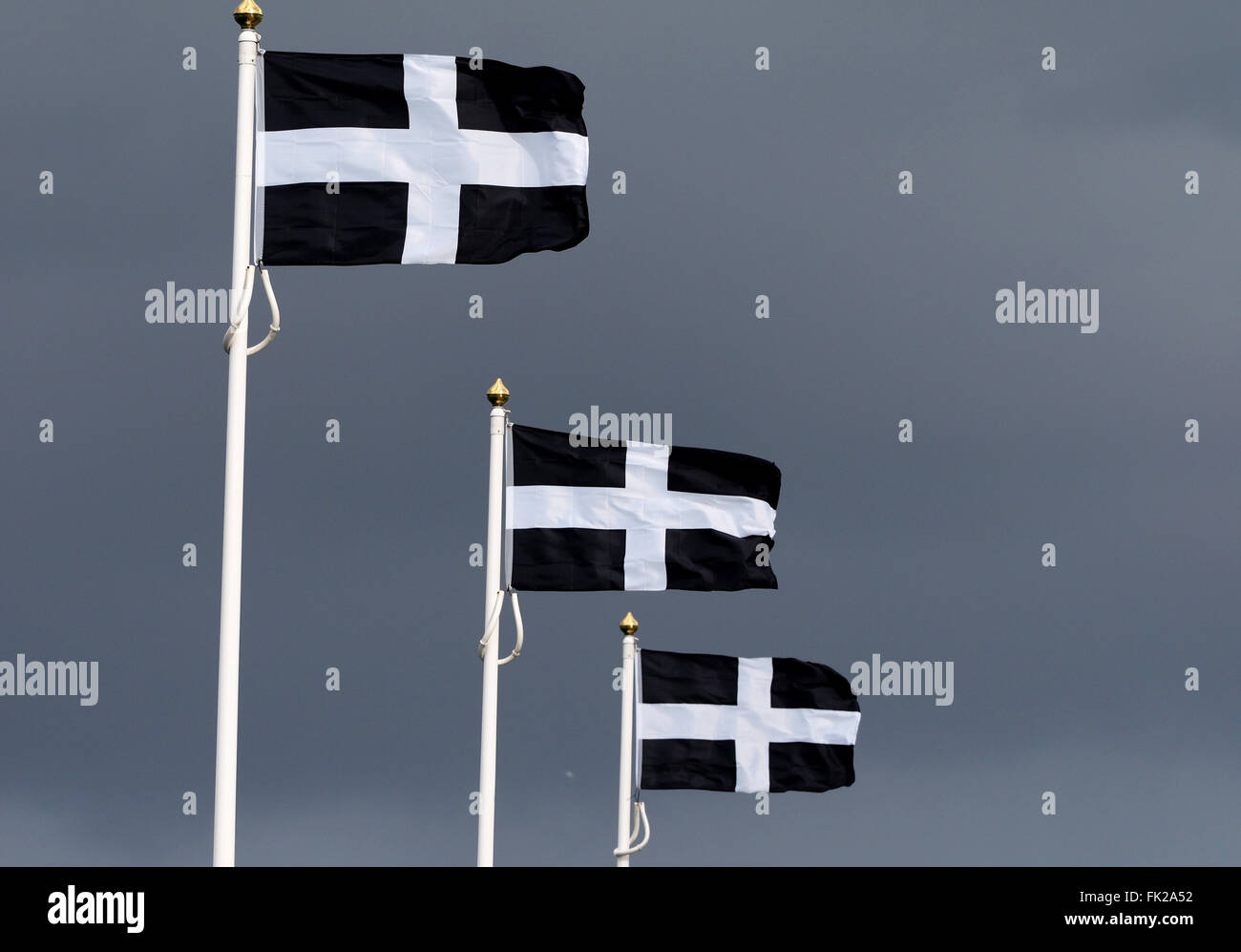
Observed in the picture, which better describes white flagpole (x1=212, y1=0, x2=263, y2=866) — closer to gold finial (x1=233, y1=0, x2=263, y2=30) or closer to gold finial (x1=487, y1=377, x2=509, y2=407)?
gold finial (x1=233, y1=0, x2=263, y2=30)

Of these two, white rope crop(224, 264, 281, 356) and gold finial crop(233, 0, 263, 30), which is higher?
gold finial crop(233, 0, 263, 30)

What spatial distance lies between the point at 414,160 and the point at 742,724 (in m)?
20.7

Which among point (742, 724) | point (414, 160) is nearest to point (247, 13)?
point (414, 160)

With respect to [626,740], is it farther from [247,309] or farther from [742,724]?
[247,309]

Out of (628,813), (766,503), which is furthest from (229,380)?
(628,813)

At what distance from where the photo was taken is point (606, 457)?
3362 centimetres

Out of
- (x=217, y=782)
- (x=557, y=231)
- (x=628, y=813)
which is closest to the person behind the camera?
(x=217, y=782)

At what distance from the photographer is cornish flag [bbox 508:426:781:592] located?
32875 millimetres

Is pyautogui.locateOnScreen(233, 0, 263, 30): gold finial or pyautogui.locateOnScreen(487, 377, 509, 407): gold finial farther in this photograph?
pyautogui.locateOnScreen(487, 377, 509, 407): gold finial

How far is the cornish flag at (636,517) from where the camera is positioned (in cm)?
3288

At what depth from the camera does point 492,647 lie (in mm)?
31828

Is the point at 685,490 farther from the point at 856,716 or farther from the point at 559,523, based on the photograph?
the point at 856,716

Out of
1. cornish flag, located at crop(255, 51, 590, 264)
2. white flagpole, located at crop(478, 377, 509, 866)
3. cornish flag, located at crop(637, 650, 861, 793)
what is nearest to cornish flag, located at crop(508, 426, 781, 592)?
white flagpole, located at crop(478, 377, 509, 866)
